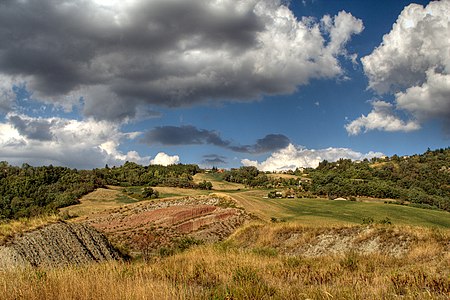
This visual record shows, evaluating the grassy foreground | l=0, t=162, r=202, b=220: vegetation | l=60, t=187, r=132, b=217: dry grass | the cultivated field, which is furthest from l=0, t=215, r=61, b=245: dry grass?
l=60, t=187, r=132, b=217: dry grass

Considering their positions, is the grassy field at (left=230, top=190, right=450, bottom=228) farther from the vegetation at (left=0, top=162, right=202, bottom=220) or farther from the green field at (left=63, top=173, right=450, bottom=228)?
the vegetation at (left=0, top=162, right=202, bottom=220)

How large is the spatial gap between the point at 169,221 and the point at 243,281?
4205cm

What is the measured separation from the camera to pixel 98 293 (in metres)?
7.08

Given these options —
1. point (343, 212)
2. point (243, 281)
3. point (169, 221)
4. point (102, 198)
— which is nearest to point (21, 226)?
point (243, 281)

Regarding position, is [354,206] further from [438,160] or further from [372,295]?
[438,160]

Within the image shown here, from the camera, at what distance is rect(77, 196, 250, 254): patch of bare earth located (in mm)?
40375

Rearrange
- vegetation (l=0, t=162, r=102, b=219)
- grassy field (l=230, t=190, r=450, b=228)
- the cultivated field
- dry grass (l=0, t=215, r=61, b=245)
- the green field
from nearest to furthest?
the cultivated field, dry grass (l=0, t=215, r=61, b=245), the green field, grassy field (l=230, t=190, r=450, b=228), vegetation (l=0, t=162, r=102, b=219)

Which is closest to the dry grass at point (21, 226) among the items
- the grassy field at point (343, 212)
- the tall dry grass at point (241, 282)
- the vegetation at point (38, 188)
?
the tall dry grass at point (241, 282)

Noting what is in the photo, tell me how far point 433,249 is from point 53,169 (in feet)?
531

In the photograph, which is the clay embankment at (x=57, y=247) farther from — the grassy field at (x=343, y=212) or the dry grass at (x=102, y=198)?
the dry grass at (x=102, y=198)

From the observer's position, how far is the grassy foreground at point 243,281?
23.1 feet

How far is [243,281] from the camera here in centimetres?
890

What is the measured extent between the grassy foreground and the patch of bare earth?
26431 millimetres

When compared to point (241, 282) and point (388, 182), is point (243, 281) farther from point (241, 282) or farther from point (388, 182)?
point (388, 182)
